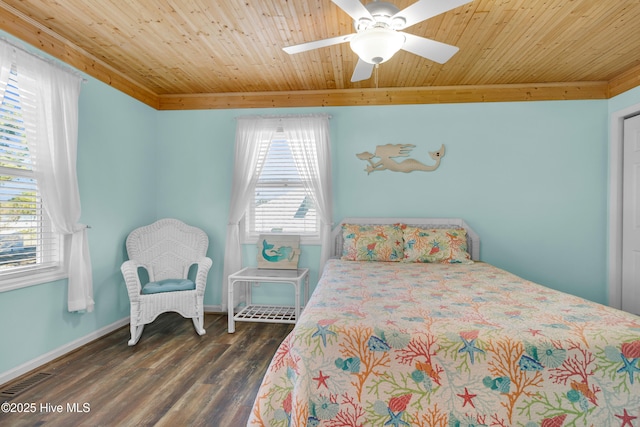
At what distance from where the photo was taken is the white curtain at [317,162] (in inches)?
146

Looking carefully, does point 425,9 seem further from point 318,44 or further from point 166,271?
point 166,271

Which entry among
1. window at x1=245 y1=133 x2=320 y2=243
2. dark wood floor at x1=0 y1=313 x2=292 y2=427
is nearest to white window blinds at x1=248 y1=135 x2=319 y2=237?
window at x1=245 y1=133 x2=320 y2=243

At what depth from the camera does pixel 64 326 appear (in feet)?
8.84

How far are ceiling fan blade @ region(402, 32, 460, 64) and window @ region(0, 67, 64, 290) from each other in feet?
8.33

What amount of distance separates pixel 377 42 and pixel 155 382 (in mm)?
2504

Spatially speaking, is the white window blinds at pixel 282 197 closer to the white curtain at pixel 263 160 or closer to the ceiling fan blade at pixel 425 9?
the white curtain at pixel 263 160

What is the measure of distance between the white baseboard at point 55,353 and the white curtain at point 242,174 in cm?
109

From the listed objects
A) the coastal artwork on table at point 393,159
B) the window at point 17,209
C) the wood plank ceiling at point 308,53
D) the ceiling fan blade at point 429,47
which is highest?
the wood plank ceiling at point 308,53

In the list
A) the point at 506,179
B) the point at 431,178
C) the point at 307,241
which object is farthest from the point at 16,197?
the point at 506,179

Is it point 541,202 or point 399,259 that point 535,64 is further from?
point 399,259

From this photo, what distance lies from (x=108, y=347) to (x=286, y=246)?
1.80 m

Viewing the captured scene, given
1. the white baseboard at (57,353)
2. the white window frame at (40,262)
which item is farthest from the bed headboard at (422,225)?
the white window frame at (40,262)

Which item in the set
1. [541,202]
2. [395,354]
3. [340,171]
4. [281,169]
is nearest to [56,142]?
[281,169]

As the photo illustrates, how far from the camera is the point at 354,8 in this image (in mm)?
1711
